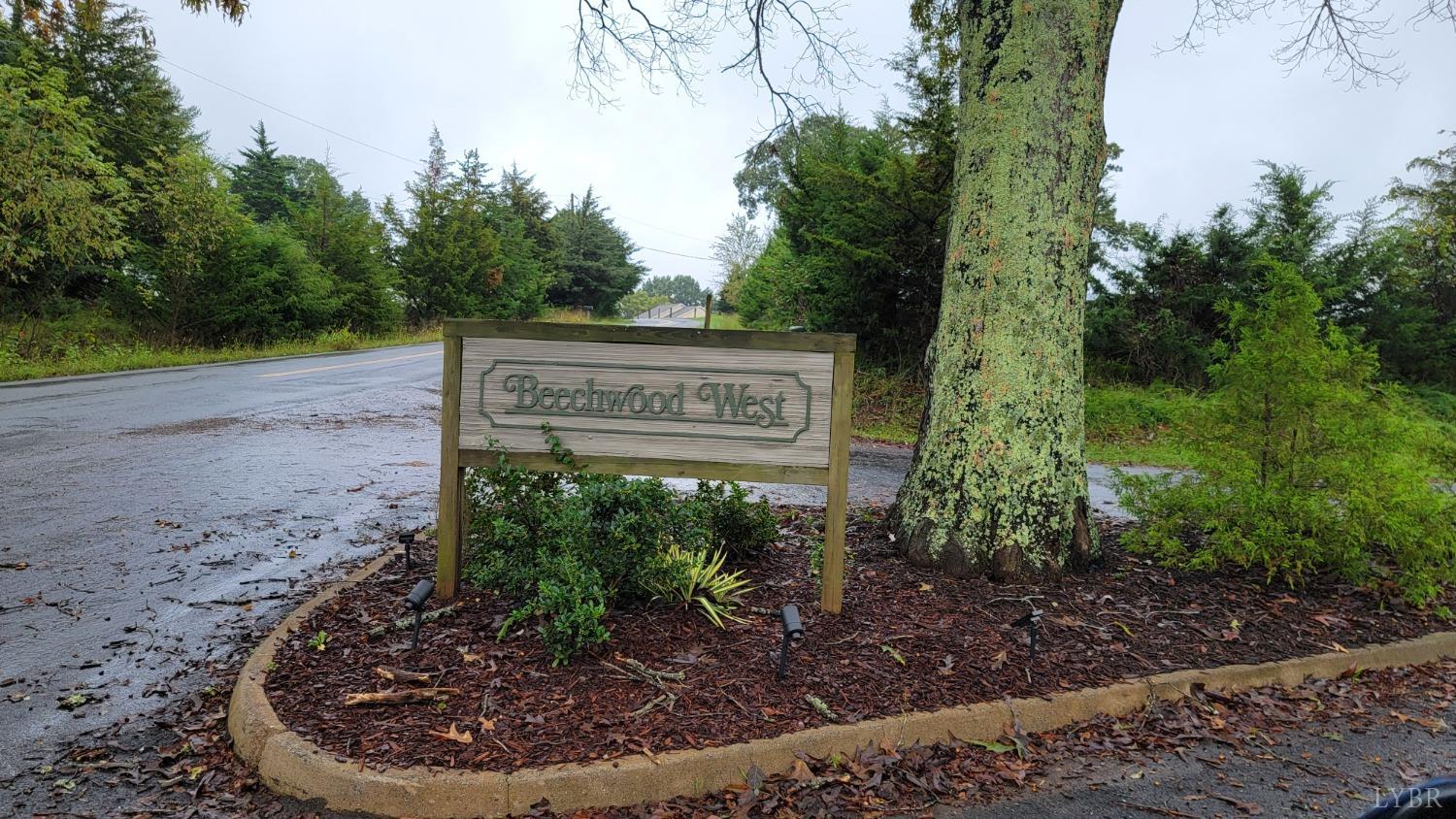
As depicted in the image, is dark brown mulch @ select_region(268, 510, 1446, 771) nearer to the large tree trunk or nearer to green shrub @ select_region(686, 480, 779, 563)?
green shrub @ select_region(686, 480, 779, 563)

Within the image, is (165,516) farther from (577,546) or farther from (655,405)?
(655,405)

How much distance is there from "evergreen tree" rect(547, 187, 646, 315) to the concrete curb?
46.0 meters

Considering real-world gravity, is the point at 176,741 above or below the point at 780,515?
below

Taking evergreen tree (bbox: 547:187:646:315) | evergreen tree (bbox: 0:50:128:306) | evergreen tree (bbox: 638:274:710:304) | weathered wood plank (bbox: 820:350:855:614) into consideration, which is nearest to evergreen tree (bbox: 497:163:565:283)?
evergreen tree (bbox: 547:187:646:315)

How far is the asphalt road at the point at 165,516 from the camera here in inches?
133

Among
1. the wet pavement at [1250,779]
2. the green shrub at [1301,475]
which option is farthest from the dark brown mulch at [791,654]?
the wet pavement at [1250,779]

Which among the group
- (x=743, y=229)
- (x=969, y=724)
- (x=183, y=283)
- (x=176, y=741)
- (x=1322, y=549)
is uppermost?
(x=743, y=229)

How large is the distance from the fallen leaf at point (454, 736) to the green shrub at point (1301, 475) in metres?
3.97

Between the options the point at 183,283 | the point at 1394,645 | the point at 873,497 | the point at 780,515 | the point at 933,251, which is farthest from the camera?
the point at 183,283

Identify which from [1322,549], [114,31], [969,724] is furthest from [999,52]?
[114,31]

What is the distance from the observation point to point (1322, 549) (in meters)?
4.31

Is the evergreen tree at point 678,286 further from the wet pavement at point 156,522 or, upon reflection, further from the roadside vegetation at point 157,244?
the wet pavement at point 156,522

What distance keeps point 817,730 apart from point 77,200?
17553mm

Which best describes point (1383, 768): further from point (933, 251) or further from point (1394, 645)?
point (933, 251)
